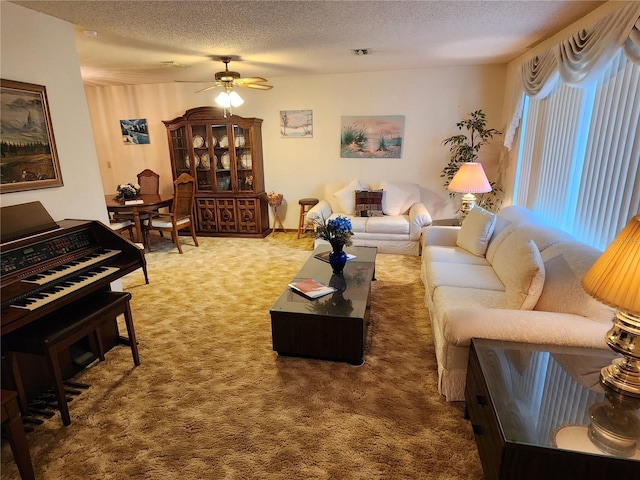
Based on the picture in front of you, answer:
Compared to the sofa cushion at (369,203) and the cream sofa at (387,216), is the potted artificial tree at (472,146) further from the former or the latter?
→ the sofa cushion at (369,203)

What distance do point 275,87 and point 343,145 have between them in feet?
4.50

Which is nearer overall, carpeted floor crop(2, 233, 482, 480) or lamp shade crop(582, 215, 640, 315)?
lamp shade crop(582, 215, 640, 315)

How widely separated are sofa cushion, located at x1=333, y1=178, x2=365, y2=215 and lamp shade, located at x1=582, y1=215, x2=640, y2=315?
370 centimetres

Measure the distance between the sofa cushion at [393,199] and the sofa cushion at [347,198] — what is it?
1.36 feet

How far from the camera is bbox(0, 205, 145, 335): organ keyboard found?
1.71 meters

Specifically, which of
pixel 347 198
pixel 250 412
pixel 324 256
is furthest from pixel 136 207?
pixel 250 412

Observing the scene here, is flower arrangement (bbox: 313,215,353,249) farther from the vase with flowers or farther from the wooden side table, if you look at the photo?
the wooden side table

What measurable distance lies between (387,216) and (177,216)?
2907mm

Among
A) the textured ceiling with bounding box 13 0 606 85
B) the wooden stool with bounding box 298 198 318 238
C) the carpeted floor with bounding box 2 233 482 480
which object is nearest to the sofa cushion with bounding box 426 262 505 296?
the carpeted floor with bounding box 2 233 482 480

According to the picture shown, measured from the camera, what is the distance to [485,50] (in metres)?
3.77

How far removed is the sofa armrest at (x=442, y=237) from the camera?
3.58 metres

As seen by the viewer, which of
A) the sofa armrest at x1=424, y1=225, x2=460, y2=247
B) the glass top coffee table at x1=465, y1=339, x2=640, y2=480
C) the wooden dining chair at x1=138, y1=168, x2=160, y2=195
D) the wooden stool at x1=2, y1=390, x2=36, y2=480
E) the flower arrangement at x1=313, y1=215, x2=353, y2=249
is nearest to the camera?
the glass top coffee table at x1=465, y1=339, x2=640, y2=480

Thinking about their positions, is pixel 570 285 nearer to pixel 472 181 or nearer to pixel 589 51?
pixel 589 51

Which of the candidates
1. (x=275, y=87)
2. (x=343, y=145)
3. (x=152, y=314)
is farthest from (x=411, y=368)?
(x=275, y=87)
